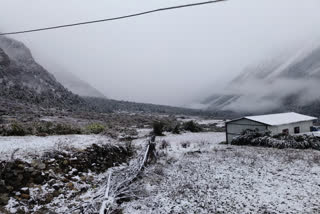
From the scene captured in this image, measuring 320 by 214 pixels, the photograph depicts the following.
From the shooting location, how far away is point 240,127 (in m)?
22.8

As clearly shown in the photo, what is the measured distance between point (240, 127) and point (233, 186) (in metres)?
16.6

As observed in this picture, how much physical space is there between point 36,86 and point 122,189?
82.1 m

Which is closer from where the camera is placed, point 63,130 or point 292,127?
point 63,130

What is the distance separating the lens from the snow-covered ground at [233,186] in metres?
6.11

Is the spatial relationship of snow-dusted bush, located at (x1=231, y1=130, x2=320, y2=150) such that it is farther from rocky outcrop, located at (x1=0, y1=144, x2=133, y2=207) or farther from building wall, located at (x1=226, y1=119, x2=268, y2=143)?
rocky outcrop, located at (x1=0, y1=144, x2=133, y2=207)

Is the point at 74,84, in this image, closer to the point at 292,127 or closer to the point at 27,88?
the point at 27,88

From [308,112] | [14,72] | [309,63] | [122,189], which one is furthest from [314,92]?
[14,72]

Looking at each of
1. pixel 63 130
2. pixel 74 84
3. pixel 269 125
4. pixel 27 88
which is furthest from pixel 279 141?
pixel 74 84

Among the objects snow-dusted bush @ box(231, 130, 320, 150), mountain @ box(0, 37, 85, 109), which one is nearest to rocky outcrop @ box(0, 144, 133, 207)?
snow-dusted bush @ box(231, 130, 320, 150)

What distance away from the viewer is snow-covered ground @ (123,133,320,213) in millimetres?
6105

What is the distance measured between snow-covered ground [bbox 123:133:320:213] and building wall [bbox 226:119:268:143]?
9.29m

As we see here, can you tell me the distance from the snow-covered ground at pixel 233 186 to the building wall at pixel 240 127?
30.5 ft

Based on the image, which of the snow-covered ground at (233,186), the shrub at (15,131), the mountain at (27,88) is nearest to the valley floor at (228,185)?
the snow-covered ground at (233,186)

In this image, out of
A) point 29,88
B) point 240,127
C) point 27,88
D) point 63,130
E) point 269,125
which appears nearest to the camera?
point 63,130
